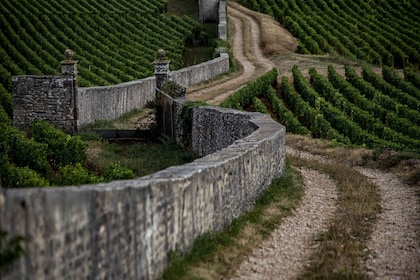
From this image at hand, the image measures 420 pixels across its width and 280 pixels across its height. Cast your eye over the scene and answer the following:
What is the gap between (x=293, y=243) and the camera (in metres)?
9.98

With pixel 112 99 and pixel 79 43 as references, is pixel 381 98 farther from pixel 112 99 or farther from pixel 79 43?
pixel 79 43

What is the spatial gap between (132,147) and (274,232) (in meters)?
11.0

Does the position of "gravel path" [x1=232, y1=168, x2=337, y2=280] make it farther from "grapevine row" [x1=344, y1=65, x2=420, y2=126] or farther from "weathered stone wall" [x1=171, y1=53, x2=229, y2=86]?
"weathered stone wall" [x1=171, y1=53, x2=229, y2=86]

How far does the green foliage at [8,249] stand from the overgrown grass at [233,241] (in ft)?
8.15

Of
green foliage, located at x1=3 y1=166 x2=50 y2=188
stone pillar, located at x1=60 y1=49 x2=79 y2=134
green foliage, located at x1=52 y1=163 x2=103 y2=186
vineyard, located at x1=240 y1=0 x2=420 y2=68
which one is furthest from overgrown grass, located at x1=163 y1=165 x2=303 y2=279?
vineyard, located at x1=240 y1=0 x2=420 y2=68

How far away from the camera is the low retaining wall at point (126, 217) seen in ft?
18.6

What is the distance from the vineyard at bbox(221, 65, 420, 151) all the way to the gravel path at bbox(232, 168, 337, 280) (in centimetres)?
1054

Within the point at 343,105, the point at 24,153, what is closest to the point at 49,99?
the point at 24,153

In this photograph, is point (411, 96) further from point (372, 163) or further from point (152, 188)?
point (152, 188)

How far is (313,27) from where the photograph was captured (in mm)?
56250

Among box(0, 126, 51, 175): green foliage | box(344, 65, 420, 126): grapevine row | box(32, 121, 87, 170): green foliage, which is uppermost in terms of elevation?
box(0, 126, 51, 175): green foliage

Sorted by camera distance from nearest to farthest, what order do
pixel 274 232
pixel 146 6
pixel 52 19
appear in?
pixel 274 232
pixel 52 19
pixel 146 6

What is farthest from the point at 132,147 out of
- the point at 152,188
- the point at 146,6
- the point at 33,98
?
the point at 146,6

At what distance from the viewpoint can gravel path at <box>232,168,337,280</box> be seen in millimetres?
8703
